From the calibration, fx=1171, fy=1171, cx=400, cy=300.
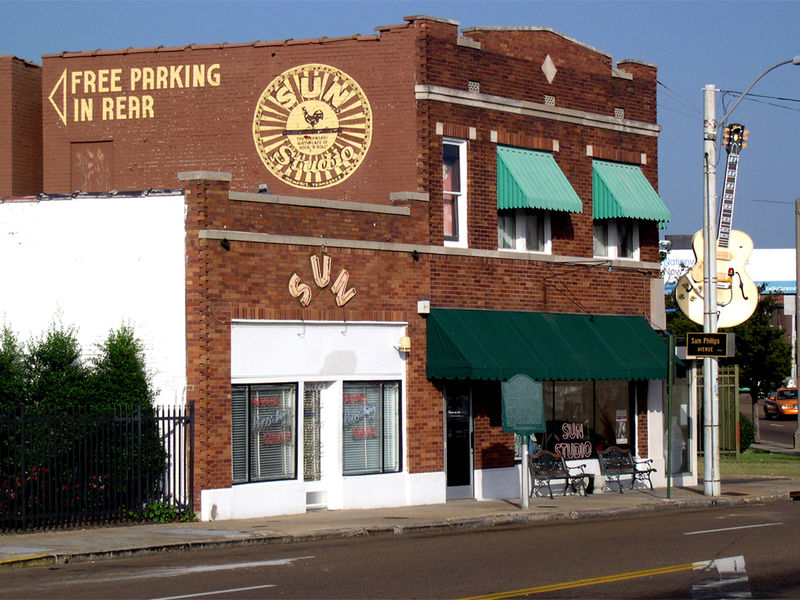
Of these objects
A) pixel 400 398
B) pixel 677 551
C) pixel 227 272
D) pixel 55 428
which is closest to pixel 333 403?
pixel 400 398

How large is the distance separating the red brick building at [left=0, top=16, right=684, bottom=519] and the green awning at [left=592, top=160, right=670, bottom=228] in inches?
2.0

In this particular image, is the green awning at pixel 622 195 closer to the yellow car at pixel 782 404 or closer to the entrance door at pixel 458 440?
the entrance door at pixel 458 440

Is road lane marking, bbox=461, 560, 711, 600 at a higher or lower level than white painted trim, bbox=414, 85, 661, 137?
lower

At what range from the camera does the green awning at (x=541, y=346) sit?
21.6 metres

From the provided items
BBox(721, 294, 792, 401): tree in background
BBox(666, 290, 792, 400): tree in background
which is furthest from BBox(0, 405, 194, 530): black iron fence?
BBox(721, 294, 792, 401): tree in background

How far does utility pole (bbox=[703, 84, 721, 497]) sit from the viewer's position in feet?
76.5

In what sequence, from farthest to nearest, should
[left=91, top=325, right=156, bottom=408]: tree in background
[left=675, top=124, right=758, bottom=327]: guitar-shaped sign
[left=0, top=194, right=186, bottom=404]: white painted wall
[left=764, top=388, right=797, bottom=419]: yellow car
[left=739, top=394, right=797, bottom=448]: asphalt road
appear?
[left=764, top=388, right=797, bottom=419]: yellow car → [left=739, top=394, right=797, bottom=448]: asphalt road → [left=675, top=124, right=758, bottom=327]: guitar-shaped sign → [left=0, top=194, right=186, bottom=404]: white painted wall → [left=91, top=325, right=156, bottom=408]: tree in background

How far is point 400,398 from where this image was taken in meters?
21.7

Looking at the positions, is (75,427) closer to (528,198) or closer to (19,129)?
(528,198)

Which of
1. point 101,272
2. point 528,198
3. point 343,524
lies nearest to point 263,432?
point 343,524

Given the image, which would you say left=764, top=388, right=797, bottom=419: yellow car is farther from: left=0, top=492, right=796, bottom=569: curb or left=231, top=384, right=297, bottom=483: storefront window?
left=231, top=384, right=297, bottom=483: storefront window

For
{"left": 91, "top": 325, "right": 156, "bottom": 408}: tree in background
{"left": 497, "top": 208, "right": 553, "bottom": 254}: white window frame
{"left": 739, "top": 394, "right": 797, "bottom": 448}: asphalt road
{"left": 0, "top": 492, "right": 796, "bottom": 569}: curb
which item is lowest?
{"left": 739, "top": 394, "right": 797, "bottom": 448}: asphalt road

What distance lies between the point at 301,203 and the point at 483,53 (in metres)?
5.57

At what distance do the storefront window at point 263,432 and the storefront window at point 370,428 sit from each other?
1119mm
